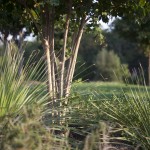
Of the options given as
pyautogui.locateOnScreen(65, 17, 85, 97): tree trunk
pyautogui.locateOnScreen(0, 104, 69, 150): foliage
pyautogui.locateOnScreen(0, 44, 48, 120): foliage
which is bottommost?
pyautogui.locateOnScreen(0, 104, 69, 150): foliage

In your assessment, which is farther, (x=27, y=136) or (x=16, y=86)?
(x=16, y=86)

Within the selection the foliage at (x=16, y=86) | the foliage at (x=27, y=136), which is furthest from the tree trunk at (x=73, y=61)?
the foliage at (x=27, y=136)

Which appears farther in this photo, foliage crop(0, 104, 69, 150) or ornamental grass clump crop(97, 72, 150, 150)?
ornamental grass clump crop(97, 72, 150, 150)

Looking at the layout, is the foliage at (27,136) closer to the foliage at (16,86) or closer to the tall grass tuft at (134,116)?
the foliage at (16,86)

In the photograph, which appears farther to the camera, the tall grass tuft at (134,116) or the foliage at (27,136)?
the tall grass tuft at (134,116)

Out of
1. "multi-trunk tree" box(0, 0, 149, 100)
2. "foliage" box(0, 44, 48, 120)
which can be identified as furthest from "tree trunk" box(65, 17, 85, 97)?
"foliage" box(0, 44, 48, 120)

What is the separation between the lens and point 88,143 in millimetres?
2947

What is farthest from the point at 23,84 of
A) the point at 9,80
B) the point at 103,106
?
the point at 103,106

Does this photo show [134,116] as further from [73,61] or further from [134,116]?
[73,61]

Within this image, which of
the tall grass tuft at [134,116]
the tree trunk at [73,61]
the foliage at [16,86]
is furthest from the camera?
the tree trunk at [73,61]

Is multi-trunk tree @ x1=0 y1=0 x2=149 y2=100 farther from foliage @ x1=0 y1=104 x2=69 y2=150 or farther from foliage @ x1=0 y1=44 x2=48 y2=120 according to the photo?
foliage @ x1=0 y1=104 x2=69 y2=150

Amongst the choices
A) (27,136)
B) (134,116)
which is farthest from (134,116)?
(27,136)

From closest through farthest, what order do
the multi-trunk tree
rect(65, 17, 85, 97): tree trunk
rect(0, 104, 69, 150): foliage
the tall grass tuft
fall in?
rect(0, 104, 69, 150): foliage < the tall grass tuft < the multi-trunk tree < rect(65, 17, 85, 97): tree trunk

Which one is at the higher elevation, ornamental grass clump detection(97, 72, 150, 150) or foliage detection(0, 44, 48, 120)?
foliage detection(0, 44, 48, 120)
